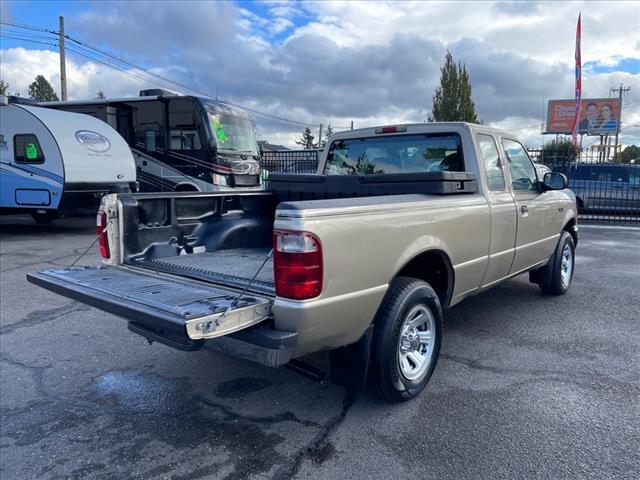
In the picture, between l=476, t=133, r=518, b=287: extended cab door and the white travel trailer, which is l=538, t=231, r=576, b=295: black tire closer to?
l=476, t=133, r=518, b=287: extended cab door

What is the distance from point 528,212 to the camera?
5227 mm

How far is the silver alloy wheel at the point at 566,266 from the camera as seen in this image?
21.3 feet

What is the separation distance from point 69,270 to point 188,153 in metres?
10.1

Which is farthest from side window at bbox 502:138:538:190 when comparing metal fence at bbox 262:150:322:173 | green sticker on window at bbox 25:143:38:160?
metal fence at bbox 262:150:322:173

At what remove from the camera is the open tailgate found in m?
2.59

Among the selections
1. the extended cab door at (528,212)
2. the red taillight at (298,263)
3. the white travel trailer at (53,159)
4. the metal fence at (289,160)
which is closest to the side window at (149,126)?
the white travel trailer at (53,159)

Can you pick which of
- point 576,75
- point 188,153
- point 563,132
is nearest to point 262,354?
point 188,153

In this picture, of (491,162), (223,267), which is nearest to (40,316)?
(223,267)

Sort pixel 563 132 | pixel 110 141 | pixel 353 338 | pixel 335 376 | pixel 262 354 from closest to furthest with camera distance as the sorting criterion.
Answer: pixel 262 354
pixel 353 338
pixel 335 376
pixel 110 141
pixel 563 132

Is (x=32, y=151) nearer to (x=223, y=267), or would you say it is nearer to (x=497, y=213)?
(x=223, y=267)

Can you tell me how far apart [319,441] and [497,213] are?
2.61 meters

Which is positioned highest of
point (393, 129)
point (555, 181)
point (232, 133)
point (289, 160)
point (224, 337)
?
point (232, 133)

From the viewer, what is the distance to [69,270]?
3801 mm

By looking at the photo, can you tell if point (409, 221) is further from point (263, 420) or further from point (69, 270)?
point (69, 270)
